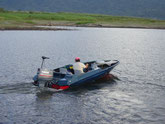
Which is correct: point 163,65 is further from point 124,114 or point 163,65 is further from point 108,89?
point 124,114

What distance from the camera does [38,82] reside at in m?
20.3

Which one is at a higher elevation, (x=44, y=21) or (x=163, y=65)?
(x=44, y=21)

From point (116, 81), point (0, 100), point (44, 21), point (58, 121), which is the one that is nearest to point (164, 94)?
point (116, 81)

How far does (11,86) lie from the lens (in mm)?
22078

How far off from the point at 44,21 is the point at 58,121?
116461 mm

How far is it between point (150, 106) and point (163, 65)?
628 inches

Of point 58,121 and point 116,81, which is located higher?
point 116,81

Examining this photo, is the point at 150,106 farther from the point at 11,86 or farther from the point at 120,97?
the point at 11,86

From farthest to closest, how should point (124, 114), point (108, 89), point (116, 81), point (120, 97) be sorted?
point (116, 81) < point (108, 89) < point (120, 97) < point (124, 114)

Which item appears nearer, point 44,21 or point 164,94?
point 164,94

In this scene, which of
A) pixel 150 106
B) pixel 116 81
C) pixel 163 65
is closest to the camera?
pixel 150 106

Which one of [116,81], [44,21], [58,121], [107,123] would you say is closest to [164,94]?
[116,81]

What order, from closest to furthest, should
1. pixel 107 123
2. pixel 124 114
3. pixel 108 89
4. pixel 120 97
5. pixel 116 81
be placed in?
pixel 107 123, pixel 124 114, pixel 120 97, pixel 108 89, pixel 116 81

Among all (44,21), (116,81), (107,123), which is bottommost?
(107,123)
